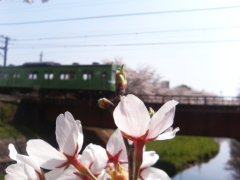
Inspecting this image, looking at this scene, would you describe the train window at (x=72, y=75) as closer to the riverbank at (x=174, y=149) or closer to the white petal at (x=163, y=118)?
the riverbank at (x=174, y=149)

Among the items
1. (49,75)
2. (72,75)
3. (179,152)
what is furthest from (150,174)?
(179,152)

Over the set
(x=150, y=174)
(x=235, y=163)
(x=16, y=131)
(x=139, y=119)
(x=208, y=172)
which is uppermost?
(x=139, y=119)

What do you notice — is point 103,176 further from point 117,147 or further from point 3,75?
point 3,75

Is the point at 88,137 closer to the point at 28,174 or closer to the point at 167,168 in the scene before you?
the point at 167,168

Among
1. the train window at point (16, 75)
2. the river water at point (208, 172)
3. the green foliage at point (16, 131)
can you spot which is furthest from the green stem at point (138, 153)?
the train window at point (16, 75)

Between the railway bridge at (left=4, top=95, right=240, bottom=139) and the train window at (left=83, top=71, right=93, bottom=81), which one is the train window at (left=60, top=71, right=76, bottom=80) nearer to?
the train window at (left=83, top=71, right=93, bottom=81)

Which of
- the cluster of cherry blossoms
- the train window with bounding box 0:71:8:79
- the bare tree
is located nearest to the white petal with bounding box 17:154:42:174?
the cluster of cherry blossoms
